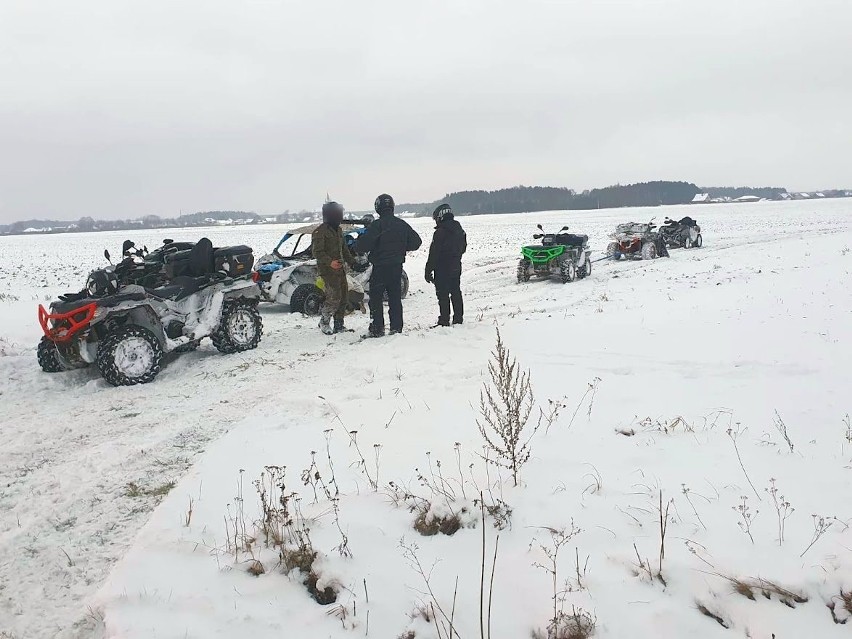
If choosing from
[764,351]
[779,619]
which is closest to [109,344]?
[779,619]

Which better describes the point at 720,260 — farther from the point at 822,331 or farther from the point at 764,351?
the point at 764,351

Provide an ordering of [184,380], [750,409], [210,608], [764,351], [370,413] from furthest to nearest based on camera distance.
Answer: [184,380], [764,351], [370,413], [750,409], [210,608]

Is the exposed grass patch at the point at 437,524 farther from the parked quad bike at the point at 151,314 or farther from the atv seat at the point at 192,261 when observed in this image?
the atv seat at the point at 192,261

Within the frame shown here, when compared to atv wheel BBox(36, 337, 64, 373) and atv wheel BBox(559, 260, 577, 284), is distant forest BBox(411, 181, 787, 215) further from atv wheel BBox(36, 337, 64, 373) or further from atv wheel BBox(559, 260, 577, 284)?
atv wheel BBox(36, 337, 64, 373)

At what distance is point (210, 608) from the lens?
241cm

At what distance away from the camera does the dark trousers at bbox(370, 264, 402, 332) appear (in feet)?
25.1

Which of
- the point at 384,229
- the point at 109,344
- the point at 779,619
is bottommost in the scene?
the point at 779,619

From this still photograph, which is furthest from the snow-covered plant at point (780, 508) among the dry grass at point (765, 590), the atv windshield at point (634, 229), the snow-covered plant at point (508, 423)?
the atv windshield at point (634, 229)

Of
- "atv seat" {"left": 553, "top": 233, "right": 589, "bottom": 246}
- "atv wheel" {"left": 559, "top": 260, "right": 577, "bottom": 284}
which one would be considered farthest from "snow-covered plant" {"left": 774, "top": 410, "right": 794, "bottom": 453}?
"atv seat" {"left": 553, "top": 233, "right": 589, "bottom": 246}

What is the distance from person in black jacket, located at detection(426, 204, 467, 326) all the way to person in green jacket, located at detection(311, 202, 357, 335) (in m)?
1.30

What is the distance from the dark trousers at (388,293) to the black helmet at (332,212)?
1.11 metres

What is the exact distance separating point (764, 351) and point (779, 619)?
4.24 metres

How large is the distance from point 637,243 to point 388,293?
13736 millimetres

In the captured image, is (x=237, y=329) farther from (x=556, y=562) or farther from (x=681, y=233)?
(x=681, y=233)
